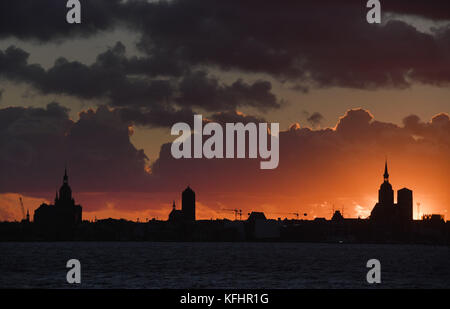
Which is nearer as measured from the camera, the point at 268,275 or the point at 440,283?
the point at 440,283

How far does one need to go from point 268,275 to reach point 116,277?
25711mm
